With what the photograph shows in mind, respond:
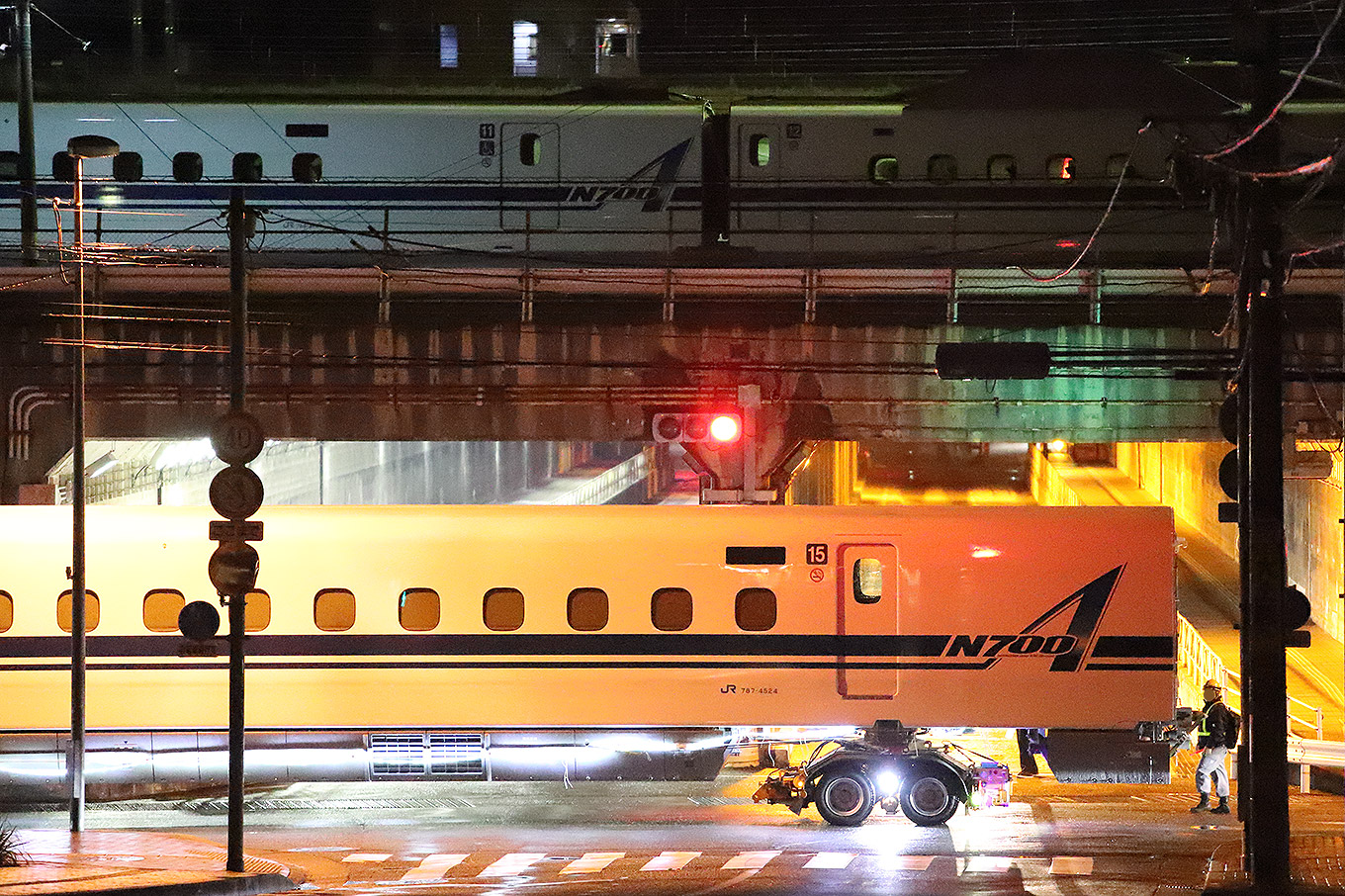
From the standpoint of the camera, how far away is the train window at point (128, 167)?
110 ft

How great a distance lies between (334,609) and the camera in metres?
17.7

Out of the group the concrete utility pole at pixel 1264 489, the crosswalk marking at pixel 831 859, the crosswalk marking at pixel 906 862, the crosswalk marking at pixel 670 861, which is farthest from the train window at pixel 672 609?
the concrete utility pole at pixel 1264 489

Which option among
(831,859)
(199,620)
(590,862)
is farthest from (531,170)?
(831,859)

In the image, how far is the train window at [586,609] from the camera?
17547 millimetres

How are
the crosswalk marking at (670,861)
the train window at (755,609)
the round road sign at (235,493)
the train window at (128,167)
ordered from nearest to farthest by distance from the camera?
the round road sign at (235,493)
the crosswalk marking at (670,861)
the train window at (755,609)
the train window at (128,167)

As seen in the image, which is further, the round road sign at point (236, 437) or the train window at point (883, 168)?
the train window at point (883, 168)

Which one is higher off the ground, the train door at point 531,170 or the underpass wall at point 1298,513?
the train door at point 531,170

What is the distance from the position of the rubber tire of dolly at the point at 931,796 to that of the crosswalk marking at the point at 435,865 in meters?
4.87

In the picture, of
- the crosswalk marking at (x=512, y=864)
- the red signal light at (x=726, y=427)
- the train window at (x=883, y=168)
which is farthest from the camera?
the train window at (x=883, y=168)

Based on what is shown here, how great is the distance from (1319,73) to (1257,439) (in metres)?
26.9

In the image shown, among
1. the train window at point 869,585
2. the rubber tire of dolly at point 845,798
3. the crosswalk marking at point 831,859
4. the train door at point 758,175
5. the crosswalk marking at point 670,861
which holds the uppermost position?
the train door at point 758,175

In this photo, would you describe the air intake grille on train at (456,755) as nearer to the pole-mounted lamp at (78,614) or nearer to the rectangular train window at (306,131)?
the pole-mounted lamp at (78,614)

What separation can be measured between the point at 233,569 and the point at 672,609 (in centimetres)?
522

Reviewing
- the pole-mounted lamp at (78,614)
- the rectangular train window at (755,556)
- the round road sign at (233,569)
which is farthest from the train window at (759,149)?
the round road sign at (233,569)
